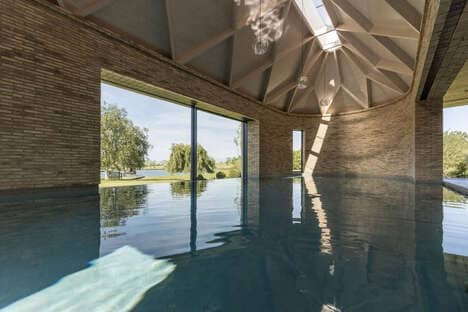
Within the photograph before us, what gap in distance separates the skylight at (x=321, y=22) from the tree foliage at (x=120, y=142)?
8.10 m

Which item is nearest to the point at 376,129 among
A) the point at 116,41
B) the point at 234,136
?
the point at 234,136

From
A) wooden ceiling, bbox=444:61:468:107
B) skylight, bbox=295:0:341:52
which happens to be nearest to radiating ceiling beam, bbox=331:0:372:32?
skylight, bbox=295:0:341:52

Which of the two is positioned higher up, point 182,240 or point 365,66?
point 365,66

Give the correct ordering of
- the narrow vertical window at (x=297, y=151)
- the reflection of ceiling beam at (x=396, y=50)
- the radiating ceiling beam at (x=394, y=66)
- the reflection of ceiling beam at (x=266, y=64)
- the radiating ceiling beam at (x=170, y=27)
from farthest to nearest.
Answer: the narrow vertical window at (x=297, y=151) < the reflection of ceiling beam at (x=266, y=64) < the radiating ceiling beam at (x=394, y=66) < the reflection of ceiling beam at (x=396, y=50) < the radiating ceiling beam at (x=170, y=27)

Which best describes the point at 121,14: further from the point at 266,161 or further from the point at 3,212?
the point at 266,161

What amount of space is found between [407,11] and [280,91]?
7.07m

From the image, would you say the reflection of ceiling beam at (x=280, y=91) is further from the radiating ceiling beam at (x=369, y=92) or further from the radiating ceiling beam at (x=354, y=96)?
the radiating ceiling beam at (x=369, y=92)

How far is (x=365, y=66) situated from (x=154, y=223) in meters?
12.2

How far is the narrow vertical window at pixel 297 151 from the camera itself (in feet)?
51.1

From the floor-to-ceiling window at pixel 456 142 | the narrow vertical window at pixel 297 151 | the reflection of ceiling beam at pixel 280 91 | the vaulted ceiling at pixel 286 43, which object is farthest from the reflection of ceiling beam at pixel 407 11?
the narrow vertical window at pixel 297 151

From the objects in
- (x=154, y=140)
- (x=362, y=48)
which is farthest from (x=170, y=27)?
(x=362, y=48)

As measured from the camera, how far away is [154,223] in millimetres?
3062

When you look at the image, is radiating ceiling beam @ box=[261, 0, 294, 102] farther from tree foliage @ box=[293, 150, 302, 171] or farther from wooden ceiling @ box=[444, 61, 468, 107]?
wooden ceiling @ box=[444, 61, 468, 107]

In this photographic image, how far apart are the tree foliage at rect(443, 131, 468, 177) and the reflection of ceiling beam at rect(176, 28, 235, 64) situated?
1343cm
